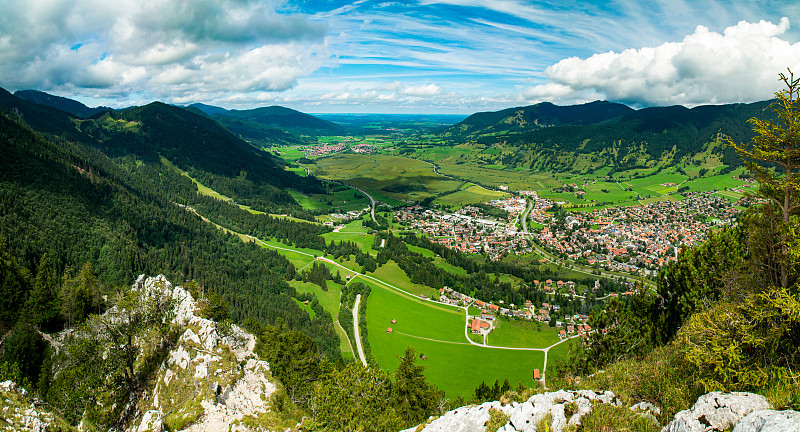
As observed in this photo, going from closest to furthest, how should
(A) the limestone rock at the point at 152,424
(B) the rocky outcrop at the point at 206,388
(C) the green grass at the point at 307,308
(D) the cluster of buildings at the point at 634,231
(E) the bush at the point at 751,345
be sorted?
(E) the bush at the point at 751,345 < (A) the limestone rock at the point at 152,424 < (B) the rocky outcrop at the point at 206,388 < (C) the green grass at the point at 307,308 < (D) the cluster of buildings at the point at 634,231

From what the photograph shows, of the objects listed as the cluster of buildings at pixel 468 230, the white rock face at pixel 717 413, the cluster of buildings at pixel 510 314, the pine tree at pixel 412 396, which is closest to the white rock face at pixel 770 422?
the white rock face at pixel 717 413

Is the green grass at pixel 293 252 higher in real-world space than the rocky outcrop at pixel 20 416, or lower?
lower

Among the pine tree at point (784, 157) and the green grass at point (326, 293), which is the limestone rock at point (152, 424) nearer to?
the pine tree at point (784, 157)

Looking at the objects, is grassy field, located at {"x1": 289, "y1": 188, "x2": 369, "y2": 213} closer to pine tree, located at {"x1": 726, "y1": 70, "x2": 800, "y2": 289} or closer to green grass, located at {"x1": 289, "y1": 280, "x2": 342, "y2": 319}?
green grass, located at {"x1": 289, "y1": 280, "x2": 342, "y2": 319}

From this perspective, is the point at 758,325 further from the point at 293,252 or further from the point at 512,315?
the point at 293,252

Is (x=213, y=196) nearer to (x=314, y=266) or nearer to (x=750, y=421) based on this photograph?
(x=314, y=266)

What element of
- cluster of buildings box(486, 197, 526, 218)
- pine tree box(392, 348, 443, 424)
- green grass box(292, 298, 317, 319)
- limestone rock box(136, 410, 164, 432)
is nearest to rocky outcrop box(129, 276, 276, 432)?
limestone rock box(136, 410, 164, 432)

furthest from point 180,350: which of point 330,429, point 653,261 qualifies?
point 653,261
